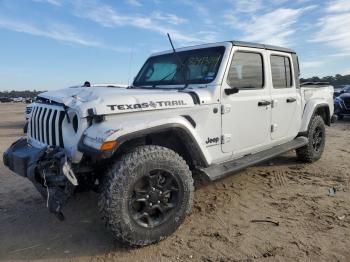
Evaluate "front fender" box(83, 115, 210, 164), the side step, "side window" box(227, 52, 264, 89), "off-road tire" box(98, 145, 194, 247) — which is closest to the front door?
"side window" box(227, 52, 264, 89)

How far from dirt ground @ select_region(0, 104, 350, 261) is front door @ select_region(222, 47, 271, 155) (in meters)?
0.72

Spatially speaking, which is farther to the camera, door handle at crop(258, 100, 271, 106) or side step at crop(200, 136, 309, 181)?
door handle at crop(258, 100, 271, 106)

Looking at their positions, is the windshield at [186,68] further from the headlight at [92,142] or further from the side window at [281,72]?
the headlight at [92,142]

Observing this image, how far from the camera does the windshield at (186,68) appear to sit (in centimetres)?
438

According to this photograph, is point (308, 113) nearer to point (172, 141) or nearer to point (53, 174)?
point (172, 141)

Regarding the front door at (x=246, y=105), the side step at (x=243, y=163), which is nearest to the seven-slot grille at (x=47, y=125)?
the side step at (x=243, y=163)

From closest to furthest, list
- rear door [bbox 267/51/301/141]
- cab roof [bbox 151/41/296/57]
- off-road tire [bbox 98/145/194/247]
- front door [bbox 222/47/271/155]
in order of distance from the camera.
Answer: off-road tire [bbox 98/145/194/247] → front door [bbox 222/47/271/155] → cab roof [bbox 151/41/296/57] → rear door [bbox 267/51/301/141]

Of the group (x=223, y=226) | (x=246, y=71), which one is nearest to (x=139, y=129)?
(x=223, y=226)

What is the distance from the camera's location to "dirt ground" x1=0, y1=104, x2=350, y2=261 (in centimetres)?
326

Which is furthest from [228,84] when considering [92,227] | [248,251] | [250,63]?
[92,227]

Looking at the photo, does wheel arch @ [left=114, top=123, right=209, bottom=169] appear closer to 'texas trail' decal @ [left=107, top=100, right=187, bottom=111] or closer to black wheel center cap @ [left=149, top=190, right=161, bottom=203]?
'texas trail' decal @ [left=107, top=100, right=187, bottom=111]

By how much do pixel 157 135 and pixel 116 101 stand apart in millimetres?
701

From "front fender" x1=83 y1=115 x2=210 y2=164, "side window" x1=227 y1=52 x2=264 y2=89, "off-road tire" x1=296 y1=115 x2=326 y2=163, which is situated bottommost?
"off-road tire" x1=296 y1=115 x2=326 y2=163

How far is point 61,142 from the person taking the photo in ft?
11.3
